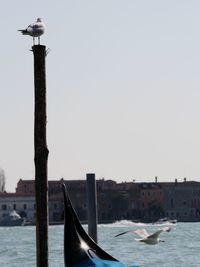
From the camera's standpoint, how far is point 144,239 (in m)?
11.6

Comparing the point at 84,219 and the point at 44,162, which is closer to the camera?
the point at 44,162

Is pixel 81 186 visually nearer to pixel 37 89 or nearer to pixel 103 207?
pixel 103 207

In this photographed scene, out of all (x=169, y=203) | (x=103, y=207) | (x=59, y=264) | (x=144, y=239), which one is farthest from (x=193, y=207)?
(x=144, y=239)

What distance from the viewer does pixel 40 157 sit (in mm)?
9336

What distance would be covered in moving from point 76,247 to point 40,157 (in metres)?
1.29

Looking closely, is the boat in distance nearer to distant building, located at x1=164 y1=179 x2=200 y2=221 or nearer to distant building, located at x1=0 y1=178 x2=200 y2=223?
distant building, located at x1=0 y1=178 x2=200 y2=223

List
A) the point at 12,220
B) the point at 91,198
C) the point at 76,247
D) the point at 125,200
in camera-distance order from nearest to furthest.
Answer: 1. the point at 76,247
2. the point at 91,198
3. the point at 12,220
4. the point at 125,200

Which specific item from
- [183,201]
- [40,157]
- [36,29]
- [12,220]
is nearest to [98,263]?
[40,157]

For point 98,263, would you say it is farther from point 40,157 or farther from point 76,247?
point 40,157

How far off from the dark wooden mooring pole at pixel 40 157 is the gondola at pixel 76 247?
0.89 meters

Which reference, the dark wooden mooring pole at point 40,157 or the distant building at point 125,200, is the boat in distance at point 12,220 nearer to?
the distant building at point 125,200

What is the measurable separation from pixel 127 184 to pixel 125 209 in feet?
10.3

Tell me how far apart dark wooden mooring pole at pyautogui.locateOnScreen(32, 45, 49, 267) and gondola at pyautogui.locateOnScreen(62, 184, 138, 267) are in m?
0.89

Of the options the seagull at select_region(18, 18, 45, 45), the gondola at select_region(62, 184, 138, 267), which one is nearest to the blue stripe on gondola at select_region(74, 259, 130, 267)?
the gondola at select_region(62, 184, 138, 267)
